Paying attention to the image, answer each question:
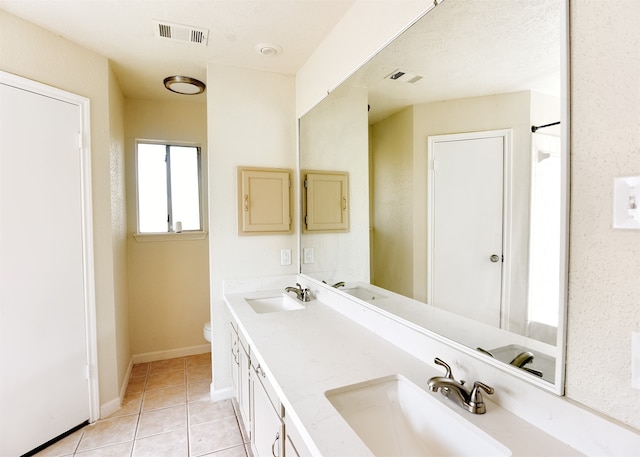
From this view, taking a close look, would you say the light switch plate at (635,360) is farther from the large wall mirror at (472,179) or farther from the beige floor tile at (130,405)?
the beige floor tile at (130,405)

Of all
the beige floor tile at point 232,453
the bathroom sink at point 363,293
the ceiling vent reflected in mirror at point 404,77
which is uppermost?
the ceiling vent reflected in mirror at point 404,77

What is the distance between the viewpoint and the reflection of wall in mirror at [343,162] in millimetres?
1766

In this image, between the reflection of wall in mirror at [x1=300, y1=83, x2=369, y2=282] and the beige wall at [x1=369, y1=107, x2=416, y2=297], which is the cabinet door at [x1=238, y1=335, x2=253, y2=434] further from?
the beige wall at [x1=369, y1=107, x2=416, y2=297]

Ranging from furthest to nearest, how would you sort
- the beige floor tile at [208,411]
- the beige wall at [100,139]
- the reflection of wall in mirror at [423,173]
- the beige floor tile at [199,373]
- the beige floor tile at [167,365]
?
the beige floor tile at [167,365] → the beige floor tile at [199,373] → the beige floor tile at [208,411] → the beige wall at [100,139] → the reflection of wall in mirror at [423,173]

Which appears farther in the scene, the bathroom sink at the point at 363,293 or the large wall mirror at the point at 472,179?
the bathroom sink at the point at 363,293

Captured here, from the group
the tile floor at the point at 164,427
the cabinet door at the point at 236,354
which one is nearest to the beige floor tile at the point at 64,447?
the tile floor at the point at 164,427

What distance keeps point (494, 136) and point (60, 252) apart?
249 cm

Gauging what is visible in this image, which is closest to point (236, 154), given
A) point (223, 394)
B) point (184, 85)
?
point (184, 85)

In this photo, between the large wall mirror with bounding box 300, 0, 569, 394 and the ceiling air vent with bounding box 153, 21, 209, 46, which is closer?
the large wall mirror with bounding box 300, 0, 569, 394

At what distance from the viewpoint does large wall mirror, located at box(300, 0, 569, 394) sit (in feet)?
2.70

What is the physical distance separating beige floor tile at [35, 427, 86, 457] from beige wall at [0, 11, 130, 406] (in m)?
0.24

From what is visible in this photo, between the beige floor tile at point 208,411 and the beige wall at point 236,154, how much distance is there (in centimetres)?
13

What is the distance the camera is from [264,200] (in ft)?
8.10

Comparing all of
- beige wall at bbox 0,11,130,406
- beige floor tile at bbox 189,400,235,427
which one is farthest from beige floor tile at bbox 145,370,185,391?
beige floor tile at bbox 189,400,235,427
